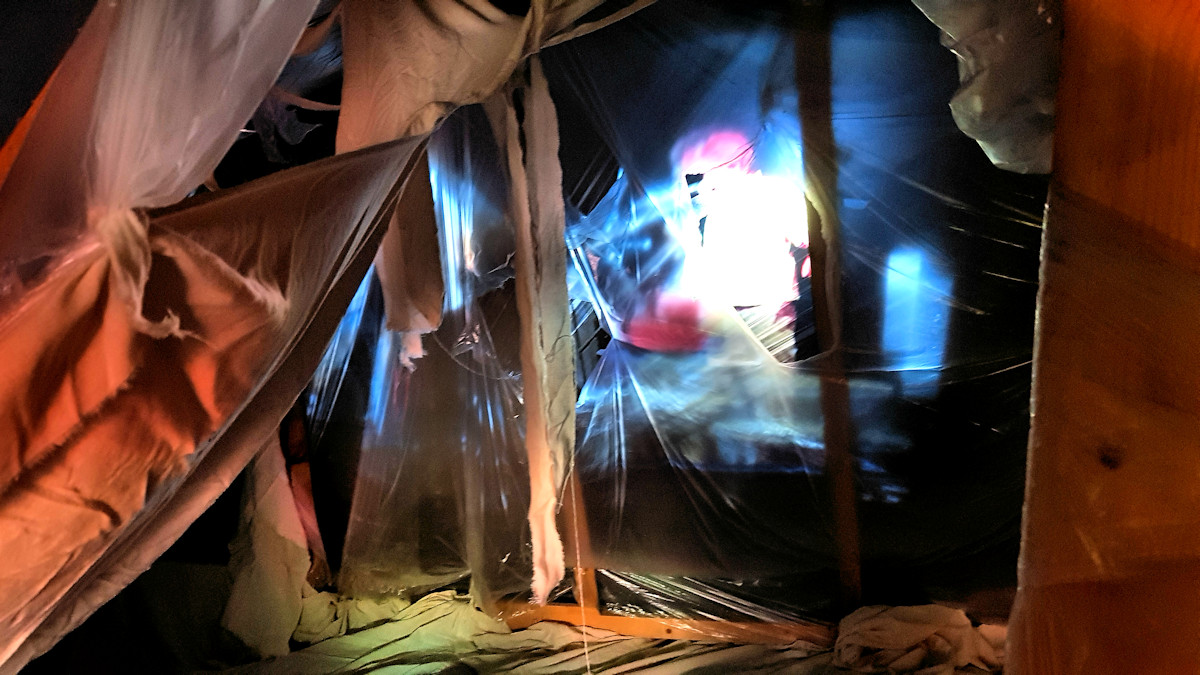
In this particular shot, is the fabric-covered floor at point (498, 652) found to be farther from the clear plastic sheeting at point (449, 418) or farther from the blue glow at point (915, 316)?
the blue glow at point (915, 316)

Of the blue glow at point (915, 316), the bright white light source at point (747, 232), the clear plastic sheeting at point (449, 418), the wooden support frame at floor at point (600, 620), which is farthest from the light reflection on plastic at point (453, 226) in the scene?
the blue glow at point (915, 316)

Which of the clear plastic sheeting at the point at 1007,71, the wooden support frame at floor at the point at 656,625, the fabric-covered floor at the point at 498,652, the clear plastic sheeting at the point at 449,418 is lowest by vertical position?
the fabric-covered floor at the point at 498,652

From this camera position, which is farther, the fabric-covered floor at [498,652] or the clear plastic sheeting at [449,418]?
the fabric-covered floor at [498,652]

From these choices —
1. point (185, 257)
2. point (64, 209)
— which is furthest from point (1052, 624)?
point (64, 209)

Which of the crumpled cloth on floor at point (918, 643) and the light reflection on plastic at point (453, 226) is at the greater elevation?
the light reflection on plastic at point (453, 226)

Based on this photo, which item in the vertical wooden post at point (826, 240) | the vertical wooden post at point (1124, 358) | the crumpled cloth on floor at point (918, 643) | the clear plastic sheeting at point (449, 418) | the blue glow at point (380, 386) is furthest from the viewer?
the blue glow at point (380, 386)

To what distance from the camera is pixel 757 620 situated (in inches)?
80.7

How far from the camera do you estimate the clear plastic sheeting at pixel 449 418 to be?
161 cm

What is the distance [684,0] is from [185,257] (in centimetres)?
118

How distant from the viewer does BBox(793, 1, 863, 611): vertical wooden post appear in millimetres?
1493

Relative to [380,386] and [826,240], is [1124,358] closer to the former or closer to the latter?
[826,240]

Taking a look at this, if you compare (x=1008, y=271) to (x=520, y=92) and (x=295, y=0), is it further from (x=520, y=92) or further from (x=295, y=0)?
(x=295, y=0)

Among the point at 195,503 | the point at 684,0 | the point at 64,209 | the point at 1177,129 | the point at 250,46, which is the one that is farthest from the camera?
the point at 684,0

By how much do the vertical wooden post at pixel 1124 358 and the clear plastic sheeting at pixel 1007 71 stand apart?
0.13 metres
